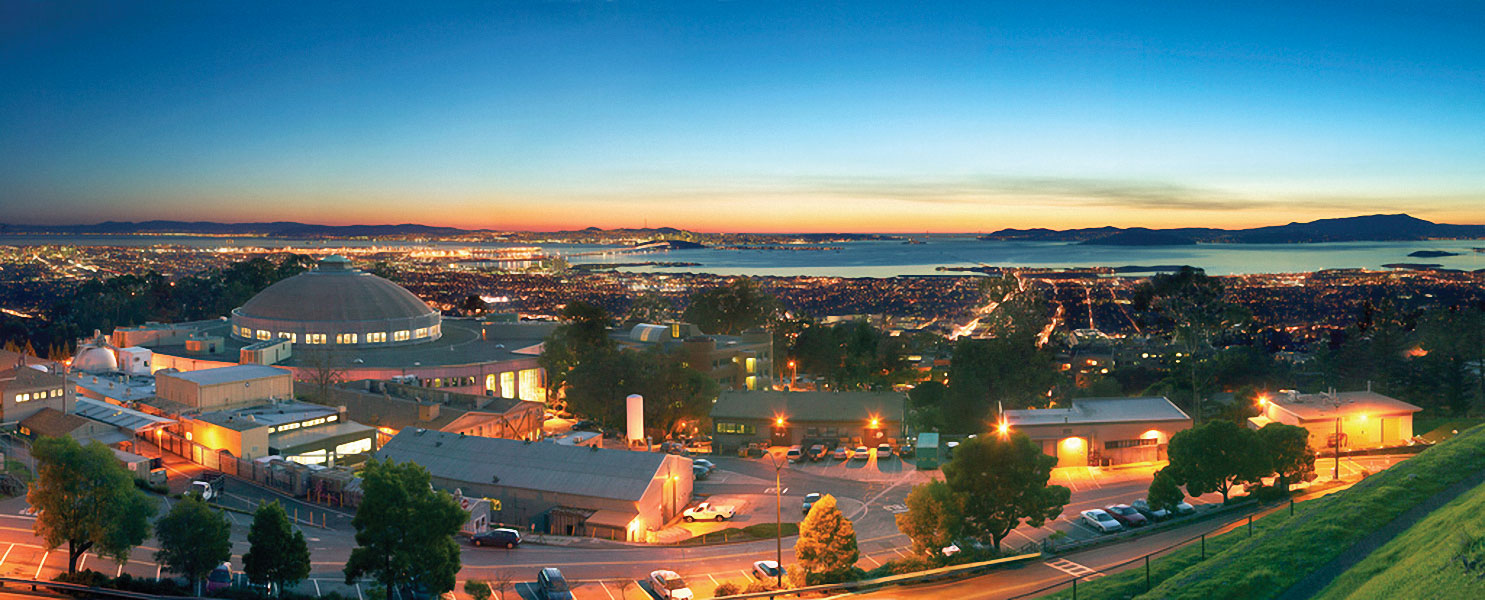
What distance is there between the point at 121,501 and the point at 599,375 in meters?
26.0

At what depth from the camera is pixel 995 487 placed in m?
27.9

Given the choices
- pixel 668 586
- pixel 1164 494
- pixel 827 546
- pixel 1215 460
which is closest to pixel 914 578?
pixel 827 546

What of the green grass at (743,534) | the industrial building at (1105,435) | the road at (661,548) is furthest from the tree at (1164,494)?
the green grass at (743,534)

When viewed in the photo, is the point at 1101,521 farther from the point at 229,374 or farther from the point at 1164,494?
the point at 229,374

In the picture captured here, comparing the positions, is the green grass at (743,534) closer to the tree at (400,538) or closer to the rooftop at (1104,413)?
the tree at (400,538)

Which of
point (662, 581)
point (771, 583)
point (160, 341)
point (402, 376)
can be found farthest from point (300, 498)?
point (160, 341)

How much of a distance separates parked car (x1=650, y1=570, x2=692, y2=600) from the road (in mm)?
459

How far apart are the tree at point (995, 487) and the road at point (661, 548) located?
1788 mm

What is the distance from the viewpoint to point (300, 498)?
3384 cm

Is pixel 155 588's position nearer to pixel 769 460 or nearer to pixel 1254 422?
pixel 769 460

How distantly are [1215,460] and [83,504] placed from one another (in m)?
32.5

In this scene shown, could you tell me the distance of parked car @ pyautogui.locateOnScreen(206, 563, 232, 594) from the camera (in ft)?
75.9

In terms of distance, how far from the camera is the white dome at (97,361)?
188ft

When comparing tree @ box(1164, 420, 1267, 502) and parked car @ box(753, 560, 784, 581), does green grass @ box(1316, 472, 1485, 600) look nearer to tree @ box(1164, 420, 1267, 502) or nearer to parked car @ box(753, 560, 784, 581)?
parked car @ box(753, 560, 784, 581)
